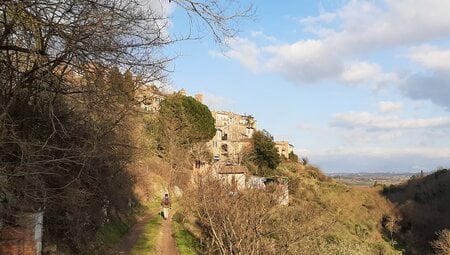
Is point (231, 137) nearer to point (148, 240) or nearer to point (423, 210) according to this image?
point (423, 210)

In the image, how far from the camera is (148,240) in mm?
19062

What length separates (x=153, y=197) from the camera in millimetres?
33750

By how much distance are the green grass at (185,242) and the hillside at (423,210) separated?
27.9 metres

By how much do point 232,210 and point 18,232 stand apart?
9.11 m

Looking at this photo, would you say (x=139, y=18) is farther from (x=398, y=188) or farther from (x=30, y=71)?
(x=398, y=188)

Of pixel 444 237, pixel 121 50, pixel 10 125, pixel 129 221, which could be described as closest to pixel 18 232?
pixel 10 125

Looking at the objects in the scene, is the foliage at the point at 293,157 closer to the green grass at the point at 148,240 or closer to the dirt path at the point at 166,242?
the green grass at the point at 148,240

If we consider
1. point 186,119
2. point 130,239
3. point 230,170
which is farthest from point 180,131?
point 130,239

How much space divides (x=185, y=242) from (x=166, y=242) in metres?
0.85

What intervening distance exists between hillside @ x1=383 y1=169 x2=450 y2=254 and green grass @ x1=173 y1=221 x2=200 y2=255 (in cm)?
2792

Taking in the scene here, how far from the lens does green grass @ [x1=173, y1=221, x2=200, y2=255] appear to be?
18.6m

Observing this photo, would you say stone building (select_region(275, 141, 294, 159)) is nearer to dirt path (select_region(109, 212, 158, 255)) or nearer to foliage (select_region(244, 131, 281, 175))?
foliage (select_region(244, 131, 281, 175))

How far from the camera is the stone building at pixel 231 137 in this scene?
6046 cm

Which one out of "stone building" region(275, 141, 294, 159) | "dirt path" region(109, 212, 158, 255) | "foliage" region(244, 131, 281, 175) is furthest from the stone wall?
"stone building" region(275, 141, 294, 159)
